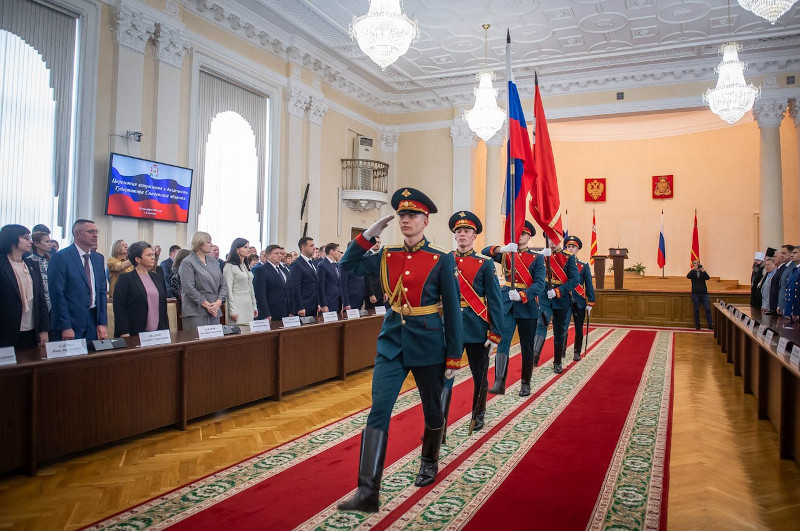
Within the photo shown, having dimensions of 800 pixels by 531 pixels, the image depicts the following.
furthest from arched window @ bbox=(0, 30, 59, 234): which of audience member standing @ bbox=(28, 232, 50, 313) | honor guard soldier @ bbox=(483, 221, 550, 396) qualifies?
honor guard soldier @ bbox=(483, 221, 550, 396)

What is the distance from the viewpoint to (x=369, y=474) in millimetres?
2646

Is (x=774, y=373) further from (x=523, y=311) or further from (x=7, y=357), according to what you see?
(x=7, y=357)

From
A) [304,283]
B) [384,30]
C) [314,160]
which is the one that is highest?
[384,30]

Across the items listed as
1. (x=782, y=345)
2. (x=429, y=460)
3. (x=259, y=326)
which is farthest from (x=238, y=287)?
(x=782, y=345)

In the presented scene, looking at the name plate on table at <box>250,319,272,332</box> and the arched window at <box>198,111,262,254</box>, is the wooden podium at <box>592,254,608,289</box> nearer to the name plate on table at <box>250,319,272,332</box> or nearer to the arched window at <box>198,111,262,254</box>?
the arched window at <box>198,111,262,254</box>

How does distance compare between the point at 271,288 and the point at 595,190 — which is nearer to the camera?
the point at 271,288

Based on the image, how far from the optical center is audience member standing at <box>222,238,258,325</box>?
5.50 meters

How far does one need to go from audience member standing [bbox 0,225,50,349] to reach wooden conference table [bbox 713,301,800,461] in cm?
487

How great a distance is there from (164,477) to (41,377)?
906mm

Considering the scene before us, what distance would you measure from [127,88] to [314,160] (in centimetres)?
443

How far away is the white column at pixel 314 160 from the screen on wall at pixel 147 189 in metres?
3.25

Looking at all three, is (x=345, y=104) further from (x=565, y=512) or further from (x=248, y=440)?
(x=565, y=512)

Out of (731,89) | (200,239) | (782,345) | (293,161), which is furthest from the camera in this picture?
(293,161)

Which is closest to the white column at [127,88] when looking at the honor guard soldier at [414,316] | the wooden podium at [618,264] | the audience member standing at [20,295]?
the audience member standing at [20,295]
